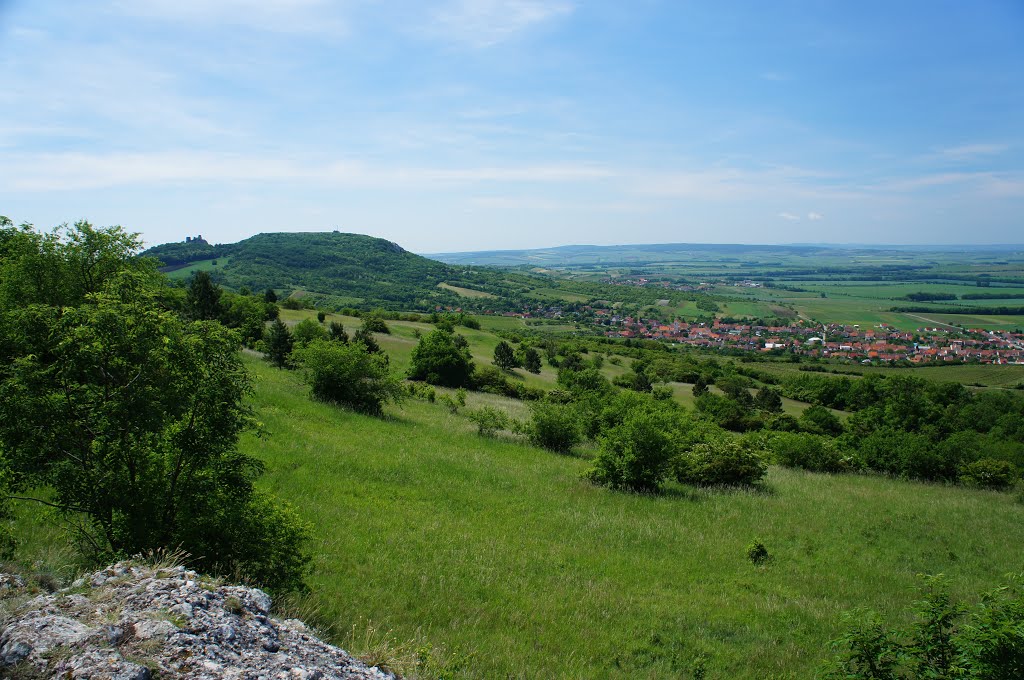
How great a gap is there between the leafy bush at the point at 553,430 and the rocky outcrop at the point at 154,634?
21785mm

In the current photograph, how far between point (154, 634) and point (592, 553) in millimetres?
10140

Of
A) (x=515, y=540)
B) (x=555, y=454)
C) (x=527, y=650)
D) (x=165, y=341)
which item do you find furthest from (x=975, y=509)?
(x=165, y=341)

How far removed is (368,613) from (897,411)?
174 feet

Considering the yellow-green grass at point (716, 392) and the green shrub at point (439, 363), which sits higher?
the green shrub at point (439, 363)

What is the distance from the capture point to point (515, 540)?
1342 cm

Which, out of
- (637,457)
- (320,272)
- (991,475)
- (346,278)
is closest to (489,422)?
(637,457)

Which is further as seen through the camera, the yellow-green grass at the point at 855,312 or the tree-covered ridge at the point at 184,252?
the tree-covered ridge at the point at 184,252

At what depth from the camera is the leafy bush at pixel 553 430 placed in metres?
27.4

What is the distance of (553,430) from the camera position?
27500 mm

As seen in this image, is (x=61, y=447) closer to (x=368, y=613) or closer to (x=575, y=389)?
(x=368, y=613)

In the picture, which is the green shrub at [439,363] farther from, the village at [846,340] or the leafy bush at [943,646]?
the village at [846,340]

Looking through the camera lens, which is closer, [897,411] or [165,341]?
[165,341]

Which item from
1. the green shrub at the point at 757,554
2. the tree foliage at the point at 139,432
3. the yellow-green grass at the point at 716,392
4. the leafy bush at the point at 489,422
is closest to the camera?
the tree foliage at the point at 139,432

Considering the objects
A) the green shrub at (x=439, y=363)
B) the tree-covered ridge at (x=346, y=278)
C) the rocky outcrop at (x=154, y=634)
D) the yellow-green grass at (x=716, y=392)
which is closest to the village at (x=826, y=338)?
the tree-covered ridge at (x=346, y=278)
